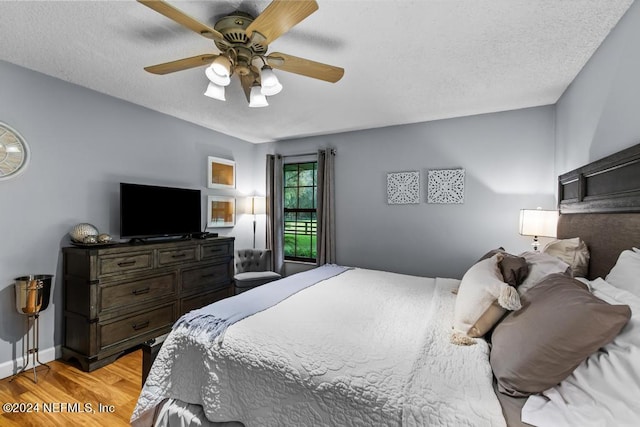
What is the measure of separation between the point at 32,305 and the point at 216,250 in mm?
1661

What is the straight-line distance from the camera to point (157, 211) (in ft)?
10.0

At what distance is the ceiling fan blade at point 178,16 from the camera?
47.8 inches

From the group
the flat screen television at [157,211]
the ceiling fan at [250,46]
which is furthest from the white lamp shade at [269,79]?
Answer: the flat screen television at [157,211]

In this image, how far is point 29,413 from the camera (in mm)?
1837

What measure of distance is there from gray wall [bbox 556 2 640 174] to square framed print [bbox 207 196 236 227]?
4065 millimetres

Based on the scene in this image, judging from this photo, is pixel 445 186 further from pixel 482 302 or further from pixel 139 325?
pixel 139 325

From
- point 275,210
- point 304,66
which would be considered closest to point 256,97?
point 304,66

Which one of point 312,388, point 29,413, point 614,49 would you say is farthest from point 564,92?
point 29,413

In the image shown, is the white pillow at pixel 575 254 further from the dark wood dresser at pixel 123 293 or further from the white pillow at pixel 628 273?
the dark wood dresser at pixel 123 293

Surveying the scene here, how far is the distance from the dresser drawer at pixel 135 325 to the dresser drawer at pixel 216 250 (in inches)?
25.8

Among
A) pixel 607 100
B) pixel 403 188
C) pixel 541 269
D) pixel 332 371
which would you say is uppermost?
pixel 607 100

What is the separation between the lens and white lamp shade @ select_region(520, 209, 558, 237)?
251 centimetres

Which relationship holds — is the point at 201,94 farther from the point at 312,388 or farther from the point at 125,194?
the point at 312,388

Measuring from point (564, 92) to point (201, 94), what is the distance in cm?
358
